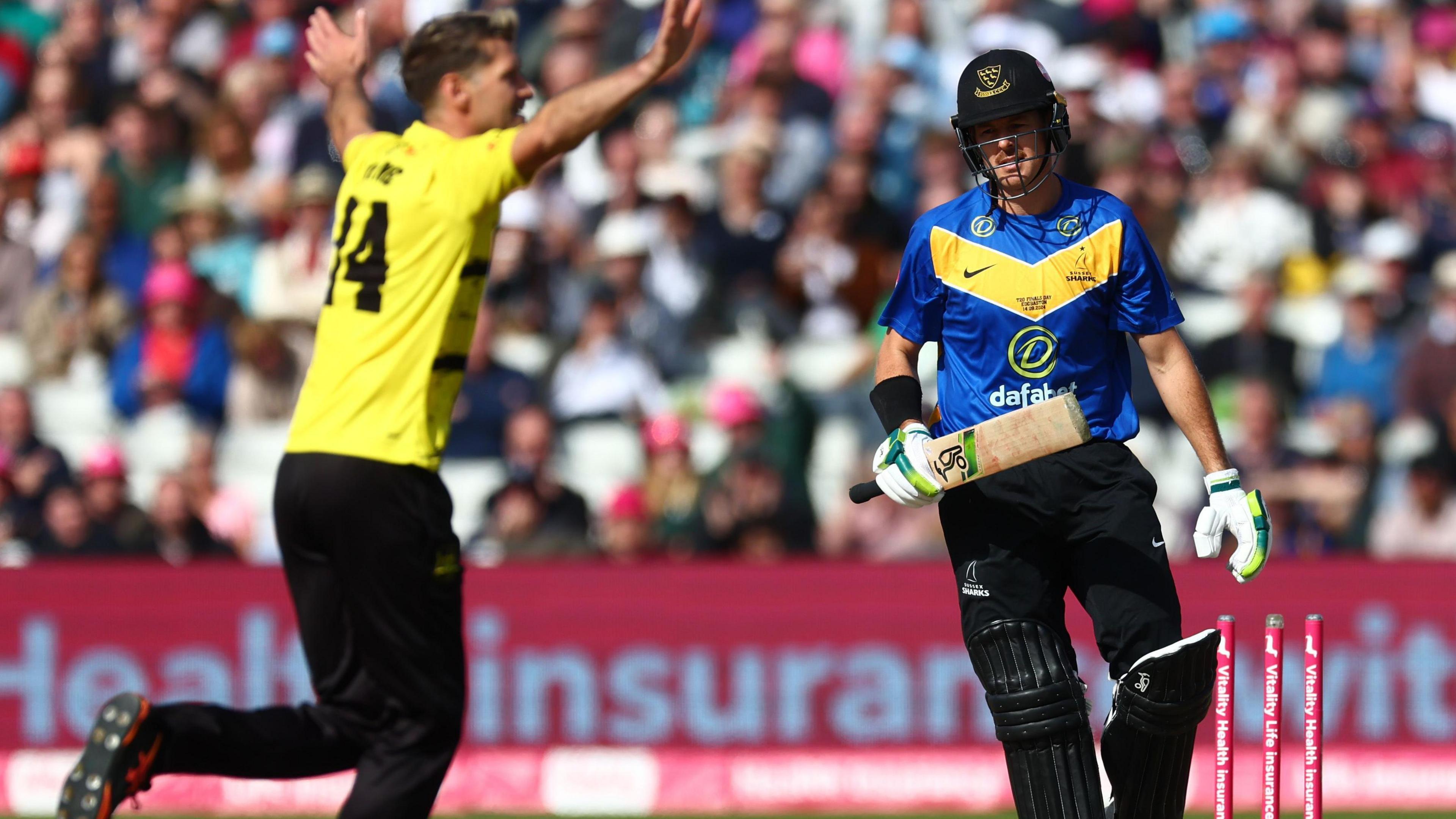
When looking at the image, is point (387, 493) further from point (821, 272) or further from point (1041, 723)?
point (821, 272)

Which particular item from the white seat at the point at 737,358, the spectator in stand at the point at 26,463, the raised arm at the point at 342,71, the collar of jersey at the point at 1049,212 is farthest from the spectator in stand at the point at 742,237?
the collar of jersey at the point at 1049,212

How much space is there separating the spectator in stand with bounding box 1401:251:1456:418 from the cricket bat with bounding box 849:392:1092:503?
6137 millimetres

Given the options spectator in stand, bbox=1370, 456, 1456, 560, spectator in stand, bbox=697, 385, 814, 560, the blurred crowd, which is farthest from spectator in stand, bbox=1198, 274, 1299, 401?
spectator in stand, bbox=697, 385, 814, 560

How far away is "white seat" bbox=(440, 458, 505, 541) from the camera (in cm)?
1076

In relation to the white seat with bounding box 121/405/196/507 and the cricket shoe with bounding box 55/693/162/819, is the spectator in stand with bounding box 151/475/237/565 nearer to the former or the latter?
the white seat with bounding box 121/405/196/507

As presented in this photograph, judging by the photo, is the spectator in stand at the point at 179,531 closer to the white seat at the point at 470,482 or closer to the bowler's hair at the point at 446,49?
the white seat at the point at 470,482

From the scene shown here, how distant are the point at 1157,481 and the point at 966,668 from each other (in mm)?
2103

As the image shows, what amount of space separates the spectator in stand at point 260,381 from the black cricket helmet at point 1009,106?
635cm

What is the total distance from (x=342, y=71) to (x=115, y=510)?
193 inches

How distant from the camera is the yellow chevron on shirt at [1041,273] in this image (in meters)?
5.58

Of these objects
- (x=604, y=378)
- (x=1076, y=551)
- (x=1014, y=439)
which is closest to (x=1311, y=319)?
(x=604, y=378)

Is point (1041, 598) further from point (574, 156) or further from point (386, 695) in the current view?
point (574, 156)

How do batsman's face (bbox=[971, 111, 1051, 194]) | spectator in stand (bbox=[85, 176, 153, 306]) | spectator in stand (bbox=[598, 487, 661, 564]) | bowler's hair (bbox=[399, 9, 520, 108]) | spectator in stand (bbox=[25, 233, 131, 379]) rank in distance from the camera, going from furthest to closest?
spectator in stand (bbox=[85, 176, 153, 306]) < spectator in stand (bbox=[25, 233, 131, 379]) < spectator in stand (bbox=[598, 487, 661, 564]) < batsman's face (bbox=[971, 111, 1051, 194]) < bowler's hair (bbox=[399, 9, 520, 108])

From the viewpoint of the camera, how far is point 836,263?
11.6 meters
